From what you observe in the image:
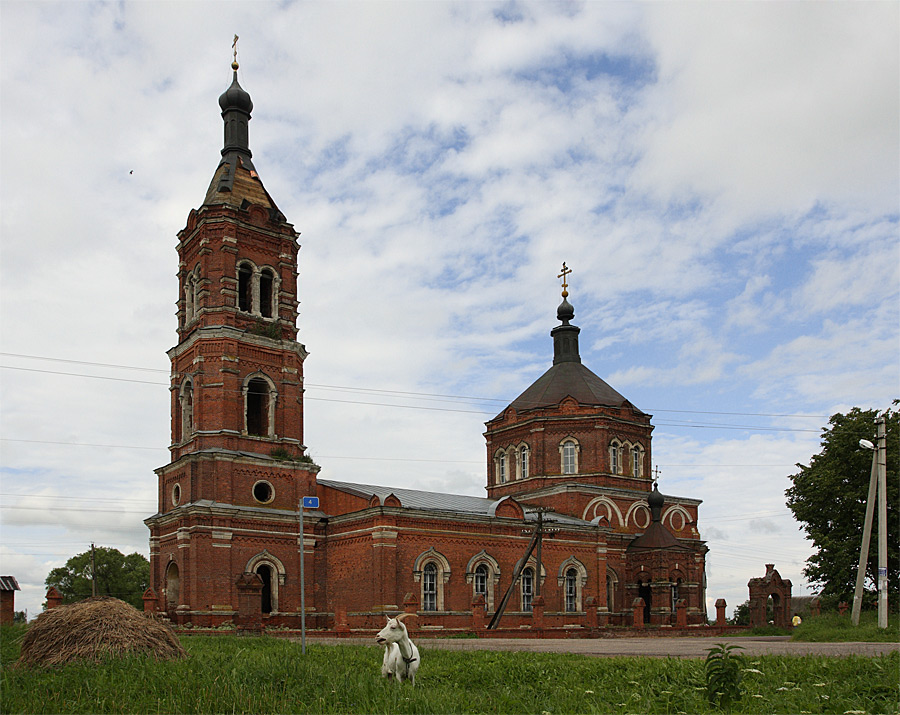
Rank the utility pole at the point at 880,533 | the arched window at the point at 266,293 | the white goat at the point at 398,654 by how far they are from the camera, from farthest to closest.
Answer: the arched window at the point at 266,293 → the utility pole at the point at 880,533 → the white goat at the point at 398,654

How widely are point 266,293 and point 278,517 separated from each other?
968 cm

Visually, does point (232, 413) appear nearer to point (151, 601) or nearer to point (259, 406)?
point (259, 406)

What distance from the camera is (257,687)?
1020cm

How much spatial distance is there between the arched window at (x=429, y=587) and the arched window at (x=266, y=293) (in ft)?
41.1

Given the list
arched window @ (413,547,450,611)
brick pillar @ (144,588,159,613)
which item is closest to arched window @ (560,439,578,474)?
arched window @ (413,547,450,611)

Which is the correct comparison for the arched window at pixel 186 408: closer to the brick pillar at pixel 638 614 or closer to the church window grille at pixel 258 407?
the church window grille at pixel 258 407

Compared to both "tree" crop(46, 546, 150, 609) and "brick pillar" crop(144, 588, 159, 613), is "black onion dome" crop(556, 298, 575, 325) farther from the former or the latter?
"tree" crop(46, 546, 150, 609)

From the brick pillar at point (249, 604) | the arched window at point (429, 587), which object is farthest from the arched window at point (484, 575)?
the brick pillar at point (249, 604)

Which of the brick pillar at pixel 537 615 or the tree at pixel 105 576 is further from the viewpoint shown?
the tree at pixel 105 576

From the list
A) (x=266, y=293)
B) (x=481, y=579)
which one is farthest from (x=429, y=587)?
(x=266, y=293)

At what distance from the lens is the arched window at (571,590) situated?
4016 cm

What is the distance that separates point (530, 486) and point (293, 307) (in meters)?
17.3

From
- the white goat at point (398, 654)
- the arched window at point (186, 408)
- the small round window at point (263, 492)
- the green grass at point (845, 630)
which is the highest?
the arched window at point (186, 408)

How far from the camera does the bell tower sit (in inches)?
1275
